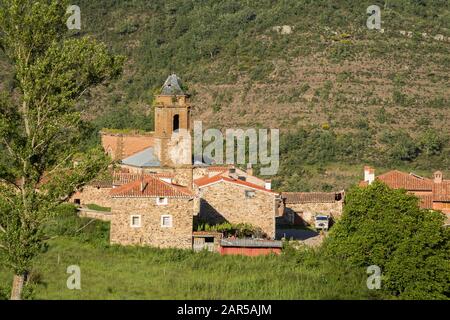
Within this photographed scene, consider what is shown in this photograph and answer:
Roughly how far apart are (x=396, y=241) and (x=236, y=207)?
7.27m

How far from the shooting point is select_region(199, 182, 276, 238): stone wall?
40250mm

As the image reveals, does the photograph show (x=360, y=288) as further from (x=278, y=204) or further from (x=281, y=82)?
Answer: (x=281, y=82)

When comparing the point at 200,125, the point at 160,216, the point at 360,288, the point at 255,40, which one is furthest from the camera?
the point at 255,40

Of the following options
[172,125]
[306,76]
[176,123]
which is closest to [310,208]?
[176,123]

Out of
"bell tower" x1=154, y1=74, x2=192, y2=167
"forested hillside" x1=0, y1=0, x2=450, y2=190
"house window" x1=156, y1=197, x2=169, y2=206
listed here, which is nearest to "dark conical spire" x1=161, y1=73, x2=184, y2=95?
"bell tower" x1=154, y1=74, x2=192, y2=167

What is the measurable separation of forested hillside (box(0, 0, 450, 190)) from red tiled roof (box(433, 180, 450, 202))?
11.5m

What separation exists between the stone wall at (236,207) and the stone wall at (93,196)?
536 centimetres

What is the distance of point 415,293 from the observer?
1310 inches

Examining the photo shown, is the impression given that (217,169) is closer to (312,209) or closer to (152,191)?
(312,209)

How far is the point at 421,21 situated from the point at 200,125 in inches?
813

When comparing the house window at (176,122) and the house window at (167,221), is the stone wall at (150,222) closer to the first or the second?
the house window at (167,221)

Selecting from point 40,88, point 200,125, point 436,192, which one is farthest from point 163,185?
point 200,125

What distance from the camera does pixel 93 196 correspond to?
146 feet

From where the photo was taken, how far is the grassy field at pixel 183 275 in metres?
30.2
